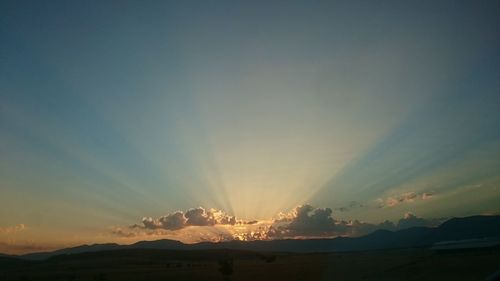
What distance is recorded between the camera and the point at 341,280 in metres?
56.2

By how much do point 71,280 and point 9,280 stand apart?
16015mm

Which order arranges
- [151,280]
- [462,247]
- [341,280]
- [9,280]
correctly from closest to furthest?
[341,280]
[151,280]
[9,280]
[462,247]

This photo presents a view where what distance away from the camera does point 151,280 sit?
→ 75.7 meters

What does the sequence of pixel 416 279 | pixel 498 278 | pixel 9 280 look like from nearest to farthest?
pixel 498 278 → pixel 416 279 → pixel 9 280

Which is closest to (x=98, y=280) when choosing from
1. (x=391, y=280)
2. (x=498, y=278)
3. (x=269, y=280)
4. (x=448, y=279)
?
(x=269, y=280)

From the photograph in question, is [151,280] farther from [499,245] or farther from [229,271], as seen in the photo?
[499,245]

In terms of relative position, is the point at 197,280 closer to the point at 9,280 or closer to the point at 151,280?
the point at 151,280

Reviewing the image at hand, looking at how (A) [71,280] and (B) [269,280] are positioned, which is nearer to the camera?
(B) [269,280]

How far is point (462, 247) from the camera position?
442 feet

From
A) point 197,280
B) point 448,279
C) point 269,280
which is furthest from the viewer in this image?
point 197,280

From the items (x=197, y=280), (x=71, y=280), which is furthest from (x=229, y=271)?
(x=71, y=280)

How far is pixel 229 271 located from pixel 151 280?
12563 mm

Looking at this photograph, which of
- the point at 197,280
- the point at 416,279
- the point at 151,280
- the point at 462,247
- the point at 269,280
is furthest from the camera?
the point at 462,247

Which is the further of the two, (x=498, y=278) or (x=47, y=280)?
(x=47, y=280)
